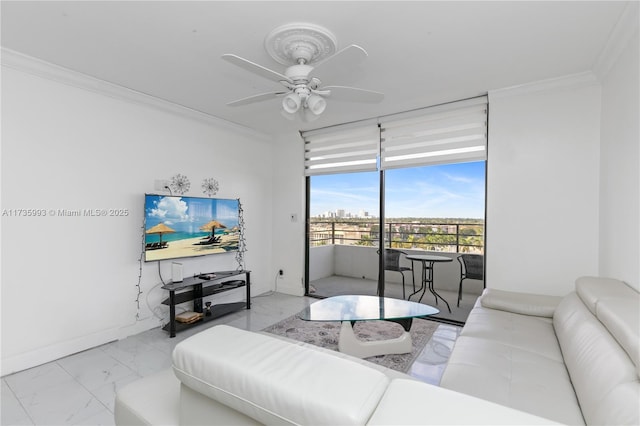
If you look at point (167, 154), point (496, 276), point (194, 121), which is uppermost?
point (194, 121)

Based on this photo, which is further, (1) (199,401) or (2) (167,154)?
(2) (167,154)

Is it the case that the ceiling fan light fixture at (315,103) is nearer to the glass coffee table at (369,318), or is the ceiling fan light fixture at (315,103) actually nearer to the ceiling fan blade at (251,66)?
the ceiling fan blade at (251,66)

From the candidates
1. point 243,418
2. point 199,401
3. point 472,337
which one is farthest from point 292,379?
point 472,337

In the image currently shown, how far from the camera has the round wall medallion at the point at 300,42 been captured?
6.71ft

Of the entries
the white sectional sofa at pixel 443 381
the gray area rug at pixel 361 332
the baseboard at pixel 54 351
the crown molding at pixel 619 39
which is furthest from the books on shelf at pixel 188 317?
the crown molding at pixel 619 39

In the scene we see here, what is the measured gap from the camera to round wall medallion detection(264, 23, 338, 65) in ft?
6.71

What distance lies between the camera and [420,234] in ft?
16.5

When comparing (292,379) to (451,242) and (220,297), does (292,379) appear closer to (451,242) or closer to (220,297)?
(220,297)

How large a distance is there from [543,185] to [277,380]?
129 inches

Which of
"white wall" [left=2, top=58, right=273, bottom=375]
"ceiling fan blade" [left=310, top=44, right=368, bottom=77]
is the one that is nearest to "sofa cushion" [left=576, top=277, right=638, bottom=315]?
"ceiling fan blade" [left=310, top=44, right=368, bottom=77]

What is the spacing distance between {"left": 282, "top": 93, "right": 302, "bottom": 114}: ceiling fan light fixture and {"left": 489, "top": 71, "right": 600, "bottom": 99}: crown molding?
220 centimetres

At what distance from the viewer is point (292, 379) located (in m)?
0.73

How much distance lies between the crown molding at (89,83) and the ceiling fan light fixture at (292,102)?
6.56 ft

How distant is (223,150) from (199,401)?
3725 millimetres
